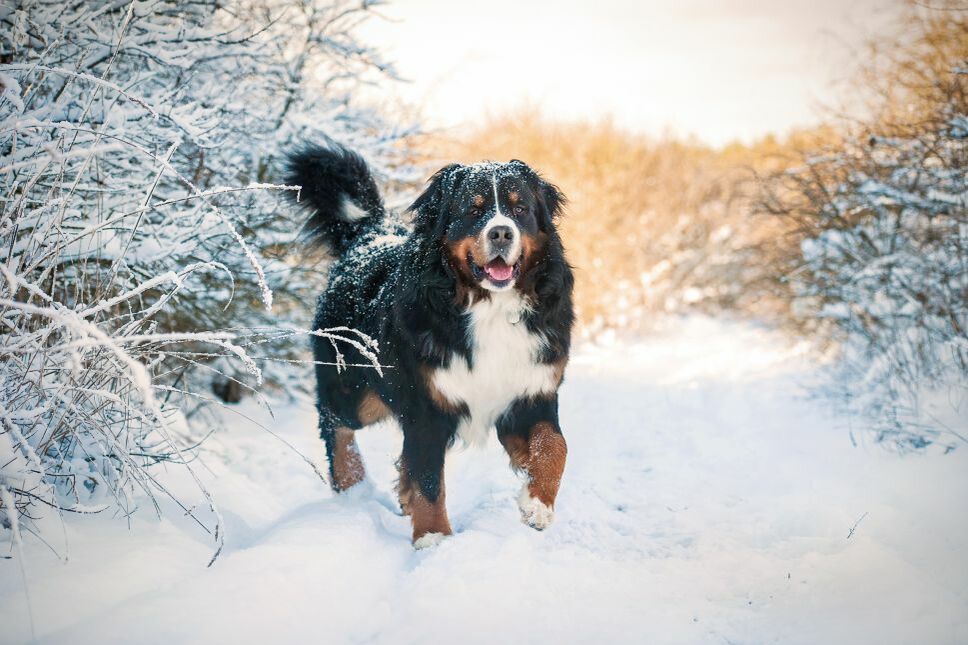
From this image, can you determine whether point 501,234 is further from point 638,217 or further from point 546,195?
point 638,217

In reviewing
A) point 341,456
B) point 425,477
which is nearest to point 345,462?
point 341,456

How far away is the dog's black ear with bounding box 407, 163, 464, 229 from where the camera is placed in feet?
10.4

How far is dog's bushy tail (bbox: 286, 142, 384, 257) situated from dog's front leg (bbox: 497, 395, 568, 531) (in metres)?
1.75

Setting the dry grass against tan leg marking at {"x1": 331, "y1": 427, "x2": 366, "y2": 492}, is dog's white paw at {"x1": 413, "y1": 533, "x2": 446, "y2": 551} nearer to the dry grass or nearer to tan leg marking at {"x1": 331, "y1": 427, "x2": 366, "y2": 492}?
tan leg marking at {"x1": 331, "y1": 427, "x2": 366, "y2": 492}

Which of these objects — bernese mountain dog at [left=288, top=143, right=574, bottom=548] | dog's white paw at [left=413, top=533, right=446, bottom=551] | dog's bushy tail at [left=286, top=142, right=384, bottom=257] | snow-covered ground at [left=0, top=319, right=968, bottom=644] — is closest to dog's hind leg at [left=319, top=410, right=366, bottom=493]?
snow-covered ground at [left=0, top=319, right=968, bottom=644]

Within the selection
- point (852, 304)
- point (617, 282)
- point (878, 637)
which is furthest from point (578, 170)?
point (878, 637)

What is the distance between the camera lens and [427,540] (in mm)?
Result: 2768

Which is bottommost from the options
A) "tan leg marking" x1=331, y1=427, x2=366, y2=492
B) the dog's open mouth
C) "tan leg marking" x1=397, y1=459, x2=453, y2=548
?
"tan leg marking" x1=331, y1=427, x2=366, y2=492

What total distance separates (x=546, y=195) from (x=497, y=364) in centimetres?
101

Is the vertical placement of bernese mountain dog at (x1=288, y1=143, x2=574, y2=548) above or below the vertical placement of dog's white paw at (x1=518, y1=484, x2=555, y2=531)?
above

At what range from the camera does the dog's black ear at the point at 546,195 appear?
10.7ft

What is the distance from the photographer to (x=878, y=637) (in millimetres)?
2014

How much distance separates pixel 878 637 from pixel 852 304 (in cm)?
427

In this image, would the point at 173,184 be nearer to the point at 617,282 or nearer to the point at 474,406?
the point at 474,406
